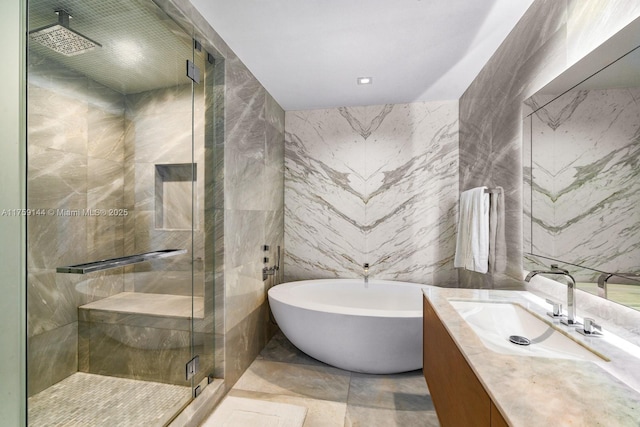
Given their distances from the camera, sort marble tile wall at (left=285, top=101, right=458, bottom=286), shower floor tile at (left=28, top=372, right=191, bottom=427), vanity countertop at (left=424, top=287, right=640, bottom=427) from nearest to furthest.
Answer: vanity countertop at (left=424, top=287, right=640, bottom=427) → shower floor tile at (left=28, top=372, right=191, bottom=427) → marble tile wall at (left=285, top=101, right=458, bottom=286)

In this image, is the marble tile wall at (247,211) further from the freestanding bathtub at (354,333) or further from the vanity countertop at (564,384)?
the vanity countertop at (564,384)

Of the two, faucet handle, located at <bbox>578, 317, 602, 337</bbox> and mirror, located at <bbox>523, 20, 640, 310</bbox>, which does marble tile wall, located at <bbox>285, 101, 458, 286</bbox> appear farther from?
faucet handle, located at <bbox>578, 317, 602, 337</bbox>

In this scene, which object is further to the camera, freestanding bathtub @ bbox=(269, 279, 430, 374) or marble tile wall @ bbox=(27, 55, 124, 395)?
freestanding bathtub @ bbox=(269, 279, 430, 374)

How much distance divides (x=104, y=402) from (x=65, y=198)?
0.93m

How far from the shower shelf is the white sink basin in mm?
1516

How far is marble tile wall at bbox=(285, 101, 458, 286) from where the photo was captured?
10.1 feet

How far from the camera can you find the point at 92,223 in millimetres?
1245

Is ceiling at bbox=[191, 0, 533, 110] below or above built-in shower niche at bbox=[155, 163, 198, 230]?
above

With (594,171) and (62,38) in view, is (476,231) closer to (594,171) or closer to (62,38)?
(594,171)

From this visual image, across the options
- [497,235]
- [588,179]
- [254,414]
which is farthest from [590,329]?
[254,414]

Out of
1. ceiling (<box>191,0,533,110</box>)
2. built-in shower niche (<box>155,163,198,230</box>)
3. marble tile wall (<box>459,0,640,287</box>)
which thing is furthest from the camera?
ceiling (<box>191,0,533,110</box>)

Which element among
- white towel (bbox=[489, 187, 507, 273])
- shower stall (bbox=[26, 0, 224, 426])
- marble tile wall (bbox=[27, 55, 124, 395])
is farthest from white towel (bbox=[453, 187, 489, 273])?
marble tile wall (bbox=[27, 55, 124, 395])

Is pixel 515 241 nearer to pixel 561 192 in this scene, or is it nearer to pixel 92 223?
pixel 561 192

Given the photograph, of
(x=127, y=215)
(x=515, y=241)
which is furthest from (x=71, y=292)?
(x=515, y=241)
